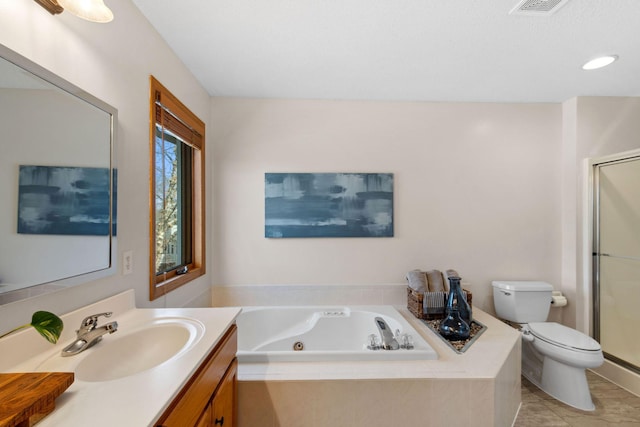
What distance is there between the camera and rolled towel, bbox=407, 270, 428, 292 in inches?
89.4

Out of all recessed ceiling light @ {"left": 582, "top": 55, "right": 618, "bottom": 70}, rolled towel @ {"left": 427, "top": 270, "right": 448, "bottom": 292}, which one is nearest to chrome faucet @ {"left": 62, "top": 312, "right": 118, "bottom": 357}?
rolled towel @ {"left": 427, "top": 270, "right": 448, "bottom": 292}

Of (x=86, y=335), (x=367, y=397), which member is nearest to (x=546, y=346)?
(x=367, y=397)

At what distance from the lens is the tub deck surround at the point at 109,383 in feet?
1.98

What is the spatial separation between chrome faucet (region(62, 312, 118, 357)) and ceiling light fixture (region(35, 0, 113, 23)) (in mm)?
1053

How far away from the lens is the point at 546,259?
251 centimetres

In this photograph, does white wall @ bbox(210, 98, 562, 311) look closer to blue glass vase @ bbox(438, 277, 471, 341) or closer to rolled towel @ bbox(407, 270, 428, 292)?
rolled towel @ bbox(407, 270, 428, 292)

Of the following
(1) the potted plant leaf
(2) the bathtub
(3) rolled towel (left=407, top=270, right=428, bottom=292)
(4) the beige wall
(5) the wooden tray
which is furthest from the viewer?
(4) the beige wall

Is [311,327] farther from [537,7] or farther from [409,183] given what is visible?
[537,7]

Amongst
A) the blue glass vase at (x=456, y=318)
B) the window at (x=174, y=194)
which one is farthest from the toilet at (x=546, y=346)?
the window at (x=174, y=194)

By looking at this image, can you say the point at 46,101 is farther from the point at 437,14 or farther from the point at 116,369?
the point at 437,14

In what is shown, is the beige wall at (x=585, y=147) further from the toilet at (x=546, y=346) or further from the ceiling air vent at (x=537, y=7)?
the ceiling air vent at (x=537, y=7)

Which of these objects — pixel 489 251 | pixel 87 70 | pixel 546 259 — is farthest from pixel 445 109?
pixel 87 70

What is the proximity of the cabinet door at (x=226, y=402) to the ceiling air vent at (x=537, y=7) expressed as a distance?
228 cm

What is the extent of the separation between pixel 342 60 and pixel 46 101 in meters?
1.59
